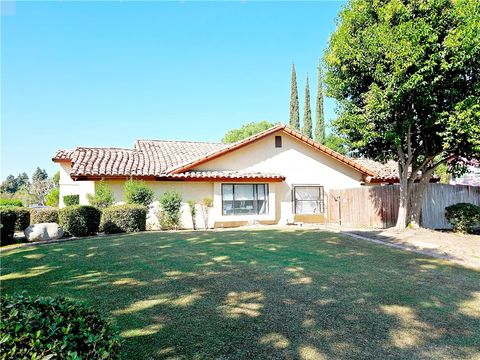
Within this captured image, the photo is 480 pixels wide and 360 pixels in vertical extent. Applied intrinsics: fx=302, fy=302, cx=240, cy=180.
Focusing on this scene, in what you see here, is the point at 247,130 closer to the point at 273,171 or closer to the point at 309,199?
the point at 273,171

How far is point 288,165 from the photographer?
21219mm

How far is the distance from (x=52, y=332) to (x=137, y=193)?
47.0 feet

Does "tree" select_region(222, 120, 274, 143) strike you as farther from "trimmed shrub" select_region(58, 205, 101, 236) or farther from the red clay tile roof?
"trimmed shrub" select_region(58, 205, 101, 236)

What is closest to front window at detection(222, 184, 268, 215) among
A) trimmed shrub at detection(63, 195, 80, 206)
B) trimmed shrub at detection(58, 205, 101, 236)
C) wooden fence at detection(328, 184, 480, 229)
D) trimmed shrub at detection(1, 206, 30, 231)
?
wooden fence at detection(328, 184, 480, 229)

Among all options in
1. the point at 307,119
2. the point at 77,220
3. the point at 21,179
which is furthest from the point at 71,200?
the point at 21,179

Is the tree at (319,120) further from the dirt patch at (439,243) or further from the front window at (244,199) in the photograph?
the dirt patch at (439,243)

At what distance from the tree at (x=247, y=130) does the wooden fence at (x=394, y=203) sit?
36.7m

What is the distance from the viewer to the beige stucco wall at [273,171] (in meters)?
18.9

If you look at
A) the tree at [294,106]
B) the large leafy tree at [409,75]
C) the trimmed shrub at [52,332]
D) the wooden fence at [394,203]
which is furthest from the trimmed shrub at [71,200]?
the tree at [294,106]

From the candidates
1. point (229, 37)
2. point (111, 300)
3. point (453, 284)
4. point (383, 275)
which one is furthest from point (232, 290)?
point (229, 37)

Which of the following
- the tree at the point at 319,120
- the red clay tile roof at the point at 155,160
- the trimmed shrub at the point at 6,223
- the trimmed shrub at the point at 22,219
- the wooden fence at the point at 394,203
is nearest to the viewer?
the trimmed shrub at the point at 6,223

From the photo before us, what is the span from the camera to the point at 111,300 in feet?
16.8

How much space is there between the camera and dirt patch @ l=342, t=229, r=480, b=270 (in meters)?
9.20

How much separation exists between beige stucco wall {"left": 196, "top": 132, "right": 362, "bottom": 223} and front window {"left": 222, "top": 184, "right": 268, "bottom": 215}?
1.07 m
